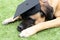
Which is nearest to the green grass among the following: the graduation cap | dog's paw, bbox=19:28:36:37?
dog's paw, bbox=19:28:36:37

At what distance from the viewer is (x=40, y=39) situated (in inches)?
82.8

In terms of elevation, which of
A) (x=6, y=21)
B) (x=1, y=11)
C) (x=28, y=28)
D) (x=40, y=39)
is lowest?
(x=40, y=39)

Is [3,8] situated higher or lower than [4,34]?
higher

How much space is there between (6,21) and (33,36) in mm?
415

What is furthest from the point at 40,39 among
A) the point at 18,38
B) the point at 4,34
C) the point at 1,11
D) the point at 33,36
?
the point at 1,11

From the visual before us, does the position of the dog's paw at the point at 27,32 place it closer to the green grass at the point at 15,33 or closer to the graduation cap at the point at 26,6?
the green grass at the point at 15,33

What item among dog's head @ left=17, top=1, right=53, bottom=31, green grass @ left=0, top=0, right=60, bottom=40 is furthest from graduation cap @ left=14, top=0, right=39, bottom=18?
green grass @ left=0, top=0, right=60, bottom=40

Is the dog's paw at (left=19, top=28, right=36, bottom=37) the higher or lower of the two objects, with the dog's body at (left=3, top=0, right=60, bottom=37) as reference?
lower

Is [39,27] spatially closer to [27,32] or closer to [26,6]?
[27,32]

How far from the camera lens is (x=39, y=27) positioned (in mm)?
2182

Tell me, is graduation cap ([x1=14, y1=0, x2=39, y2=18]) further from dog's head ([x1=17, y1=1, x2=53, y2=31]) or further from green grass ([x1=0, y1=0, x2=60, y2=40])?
green grass ([x1=0, y1=0, x2=60, y2=40])

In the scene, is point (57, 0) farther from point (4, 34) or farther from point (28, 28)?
point (4, 34)

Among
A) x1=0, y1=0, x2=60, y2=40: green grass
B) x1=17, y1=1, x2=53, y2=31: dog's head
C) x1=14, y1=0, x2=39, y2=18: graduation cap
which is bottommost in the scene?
x1=0, y1=0, x2=60, y2=40: green grass

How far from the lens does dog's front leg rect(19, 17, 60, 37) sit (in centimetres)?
214
